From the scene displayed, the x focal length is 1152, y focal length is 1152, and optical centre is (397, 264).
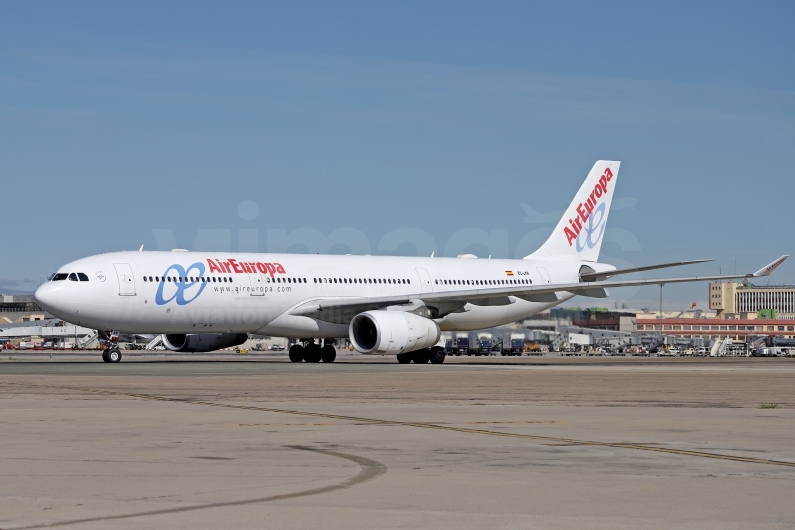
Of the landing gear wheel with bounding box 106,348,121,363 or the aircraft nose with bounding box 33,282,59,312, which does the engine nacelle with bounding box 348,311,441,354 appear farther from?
the aircraft nose with bounding box 33,282,59,312

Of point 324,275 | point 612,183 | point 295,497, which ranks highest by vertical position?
point 612,183

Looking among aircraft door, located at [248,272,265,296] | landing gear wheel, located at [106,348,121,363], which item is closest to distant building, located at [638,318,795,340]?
aircraft door, located at [248,272,265,296]

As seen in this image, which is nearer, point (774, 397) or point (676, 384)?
point (774, 397)

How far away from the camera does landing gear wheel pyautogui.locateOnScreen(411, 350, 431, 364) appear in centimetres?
4306

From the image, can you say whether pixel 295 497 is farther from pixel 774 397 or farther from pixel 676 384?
pixel 676 384

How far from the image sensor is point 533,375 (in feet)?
103

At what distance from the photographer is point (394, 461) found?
35.0 feet

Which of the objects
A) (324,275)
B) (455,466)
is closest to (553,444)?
(455,466)

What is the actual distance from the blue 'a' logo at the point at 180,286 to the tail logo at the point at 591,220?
19420 mm

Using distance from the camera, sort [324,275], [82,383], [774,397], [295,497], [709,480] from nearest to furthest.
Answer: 1. [295,497]
2. [709,480]
3. [774,397]
4. [82,383]
5. [324,275]

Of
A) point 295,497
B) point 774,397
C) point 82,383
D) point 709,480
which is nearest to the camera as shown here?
point 295,497

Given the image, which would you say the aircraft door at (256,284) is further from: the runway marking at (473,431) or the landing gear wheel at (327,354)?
the runway marking at (473,431)

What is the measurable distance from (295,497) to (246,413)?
Result: 8.35m

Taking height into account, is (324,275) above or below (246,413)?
above
